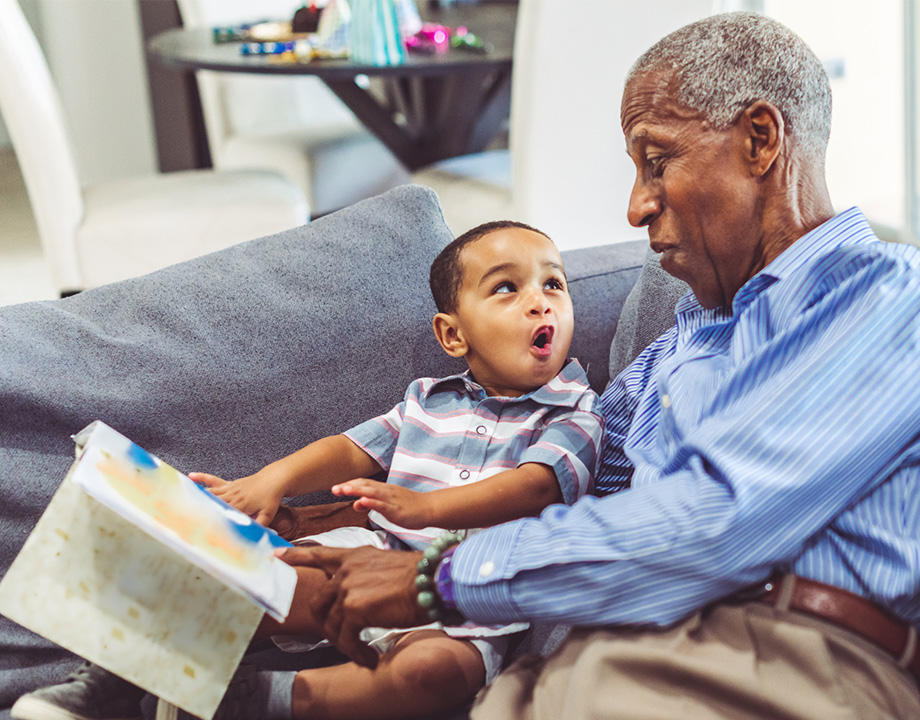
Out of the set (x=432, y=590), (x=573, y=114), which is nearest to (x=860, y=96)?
(x=573, y=114)

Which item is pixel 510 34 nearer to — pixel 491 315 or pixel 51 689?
pixel 491 315

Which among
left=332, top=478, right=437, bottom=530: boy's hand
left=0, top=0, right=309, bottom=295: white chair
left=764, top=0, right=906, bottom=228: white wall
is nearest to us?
left=332, top=478, right=437, bottom=530: boy's hand

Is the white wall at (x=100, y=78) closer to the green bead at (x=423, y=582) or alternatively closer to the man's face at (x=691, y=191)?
the man's face at (x=691, y=191)

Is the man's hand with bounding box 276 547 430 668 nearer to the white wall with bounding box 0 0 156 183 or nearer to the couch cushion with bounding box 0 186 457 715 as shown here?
the couch cushion with bounding box 0 186 457 715

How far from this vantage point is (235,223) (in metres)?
3.08

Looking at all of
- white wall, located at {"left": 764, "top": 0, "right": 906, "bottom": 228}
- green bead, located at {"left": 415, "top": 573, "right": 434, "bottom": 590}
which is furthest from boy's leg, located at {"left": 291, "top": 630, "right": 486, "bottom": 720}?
white wall, located at {"left": 764, "top": 0, "right": 906, "bottom": 228}

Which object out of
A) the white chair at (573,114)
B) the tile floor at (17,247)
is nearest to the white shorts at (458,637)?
the white chair at (573,114)

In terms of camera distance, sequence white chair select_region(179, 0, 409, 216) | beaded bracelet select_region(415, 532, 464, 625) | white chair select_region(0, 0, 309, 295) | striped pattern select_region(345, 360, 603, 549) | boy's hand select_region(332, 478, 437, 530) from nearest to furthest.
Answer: beaded bracelet select_region(415, 532, 464, 625)
boy's hand select_region(332, 478, 437, 530)
striped pattern select_region(345, 360, 603, 549)
white chair select_region(0, 0, 309, 295)
white chair select_region(179, 0, 409, 216)

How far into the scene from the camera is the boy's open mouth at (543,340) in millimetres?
1363

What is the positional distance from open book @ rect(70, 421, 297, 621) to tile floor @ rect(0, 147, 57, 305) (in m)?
2.89

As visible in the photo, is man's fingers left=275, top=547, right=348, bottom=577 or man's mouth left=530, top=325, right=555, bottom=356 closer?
man's fingers left=275, top=547, right=348, bottom=577

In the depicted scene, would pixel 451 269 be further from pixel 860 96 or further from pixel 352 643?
pixel 860 96

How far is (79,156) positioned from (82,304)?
4.54 m

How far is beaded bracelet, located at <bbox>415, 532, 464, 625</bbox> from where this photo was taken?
100cm
